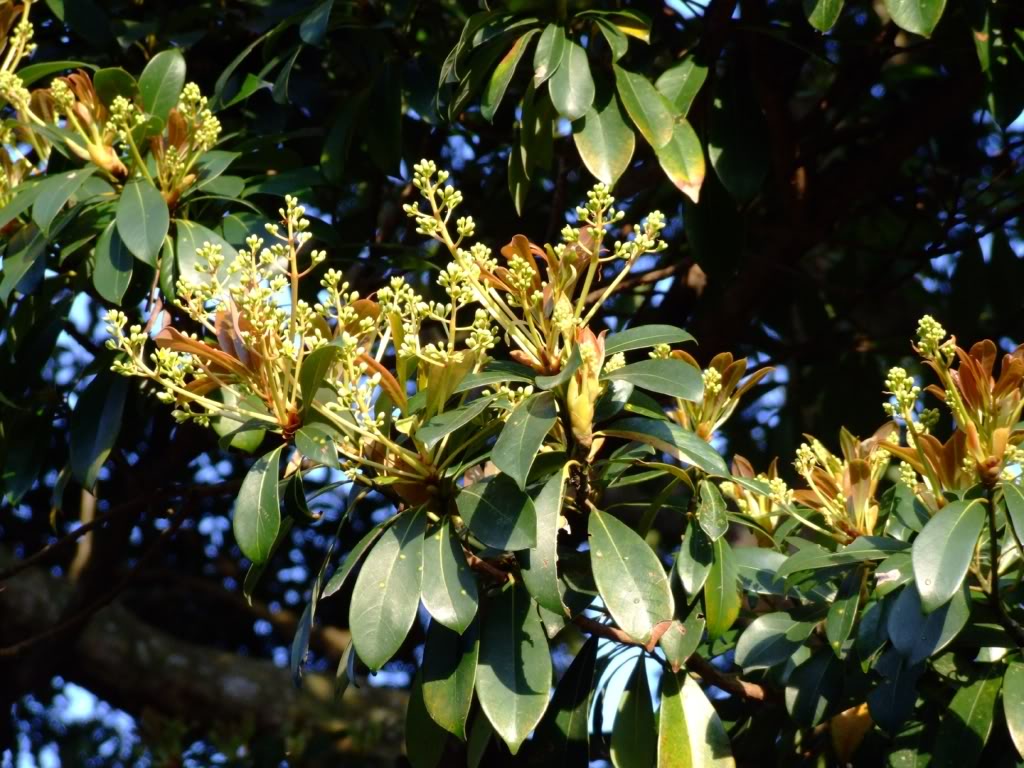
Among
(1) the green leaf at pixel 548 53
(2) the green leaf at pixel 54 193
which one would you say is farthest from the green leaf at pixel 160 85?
(1) the green leaf at pixel 548 53

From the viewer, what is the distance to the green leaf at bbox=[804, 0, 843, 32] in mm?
1761

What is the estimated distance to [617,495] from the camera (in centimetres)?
275

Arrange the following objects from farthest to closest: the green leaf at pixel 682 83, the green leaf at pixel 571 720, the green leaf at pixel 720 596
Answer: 1. the green leaf at pixel 682 83
2. the green leaf at pixel 571 720
3. the green leaf at pixel 720 596

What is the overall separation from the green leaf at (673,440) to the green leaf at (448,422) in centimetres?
17

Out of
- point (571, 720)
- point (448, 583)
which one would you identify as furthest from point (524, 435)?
point (571, 720)

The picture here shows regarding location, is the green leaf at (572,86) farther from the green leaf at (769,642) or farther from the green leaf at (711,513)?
the green leaf at (769,642)

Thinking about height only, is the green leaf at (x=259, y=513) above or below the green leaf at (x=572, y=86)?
below

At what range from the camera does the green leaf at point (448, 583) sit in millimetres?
1280

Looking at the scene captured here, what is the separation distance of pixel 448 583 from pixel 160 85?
40.1 inches

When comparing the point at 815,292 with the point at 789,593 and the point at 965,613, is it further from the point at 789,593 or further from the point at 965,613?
the point at 965,613

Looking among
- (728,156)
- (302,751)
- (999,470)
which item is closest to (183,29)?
(728,156)

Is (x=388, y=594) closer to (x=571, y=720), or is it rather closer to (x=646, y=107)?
(x=571, y=720)

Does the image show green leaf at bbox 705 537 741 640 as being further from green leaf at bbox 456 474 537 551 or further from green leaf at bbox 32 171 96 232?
green leaf at bbox 32 171 96 232

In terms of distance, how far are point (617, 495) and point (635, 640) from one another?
1461 millimetres
